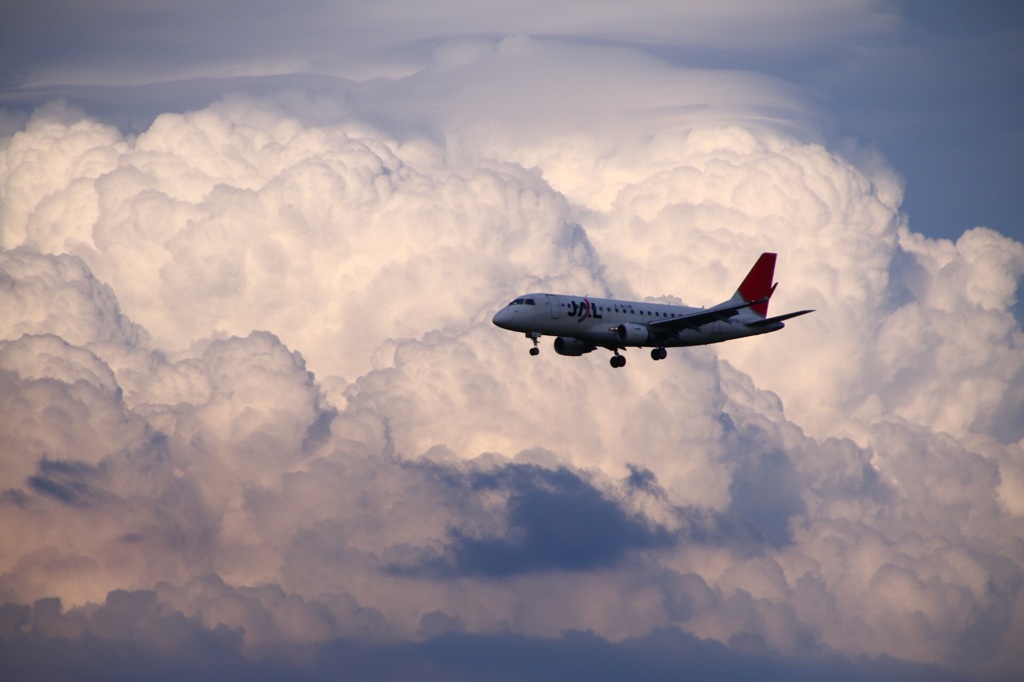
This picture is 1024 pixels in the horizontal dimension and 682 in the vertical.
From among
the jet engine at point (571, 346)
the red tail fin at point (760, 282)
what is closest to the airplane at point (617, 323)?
the jet engine at point (571, 346)

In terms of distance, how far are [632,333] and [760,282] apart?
2508cm

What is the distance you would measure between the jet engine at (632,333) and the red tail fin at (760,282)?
66.0 feet

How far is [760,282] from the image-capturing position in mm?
144500

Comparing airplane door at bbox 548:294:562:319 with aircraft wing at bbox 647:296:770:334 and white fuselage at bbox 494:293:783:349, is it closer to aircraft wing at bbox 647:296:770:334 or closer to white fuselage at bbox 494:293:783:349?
white fuselage at bbox 494:293:783:349

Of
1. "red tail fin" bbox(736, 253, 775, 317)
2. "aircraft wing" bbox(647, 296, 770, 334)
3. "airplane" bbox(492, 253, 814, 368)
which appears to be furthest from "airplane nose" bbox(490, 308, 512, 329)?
"red tail fin" bbox(736, 253, 775, 317)

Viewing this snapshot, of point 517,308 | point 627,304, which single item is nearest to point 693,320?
point 627,304

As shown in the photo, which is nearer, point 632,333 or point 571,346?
point 632,333

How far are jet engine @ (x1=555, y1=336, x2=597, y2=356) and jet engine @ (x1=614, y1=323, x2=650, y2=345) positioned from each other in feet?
10.1

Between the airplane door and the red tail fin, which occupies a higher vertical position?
the red tail fin

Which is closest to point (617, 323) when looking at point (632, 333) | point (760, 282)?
point (632, 333)

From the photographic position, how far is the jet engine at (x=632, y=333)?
408 feet

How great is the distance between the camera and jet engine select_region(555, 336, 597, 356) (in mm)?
126250

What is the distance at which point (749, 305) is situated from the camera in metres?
134

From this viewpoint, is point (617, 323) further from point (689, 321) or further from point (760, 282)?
point (760, 282)
